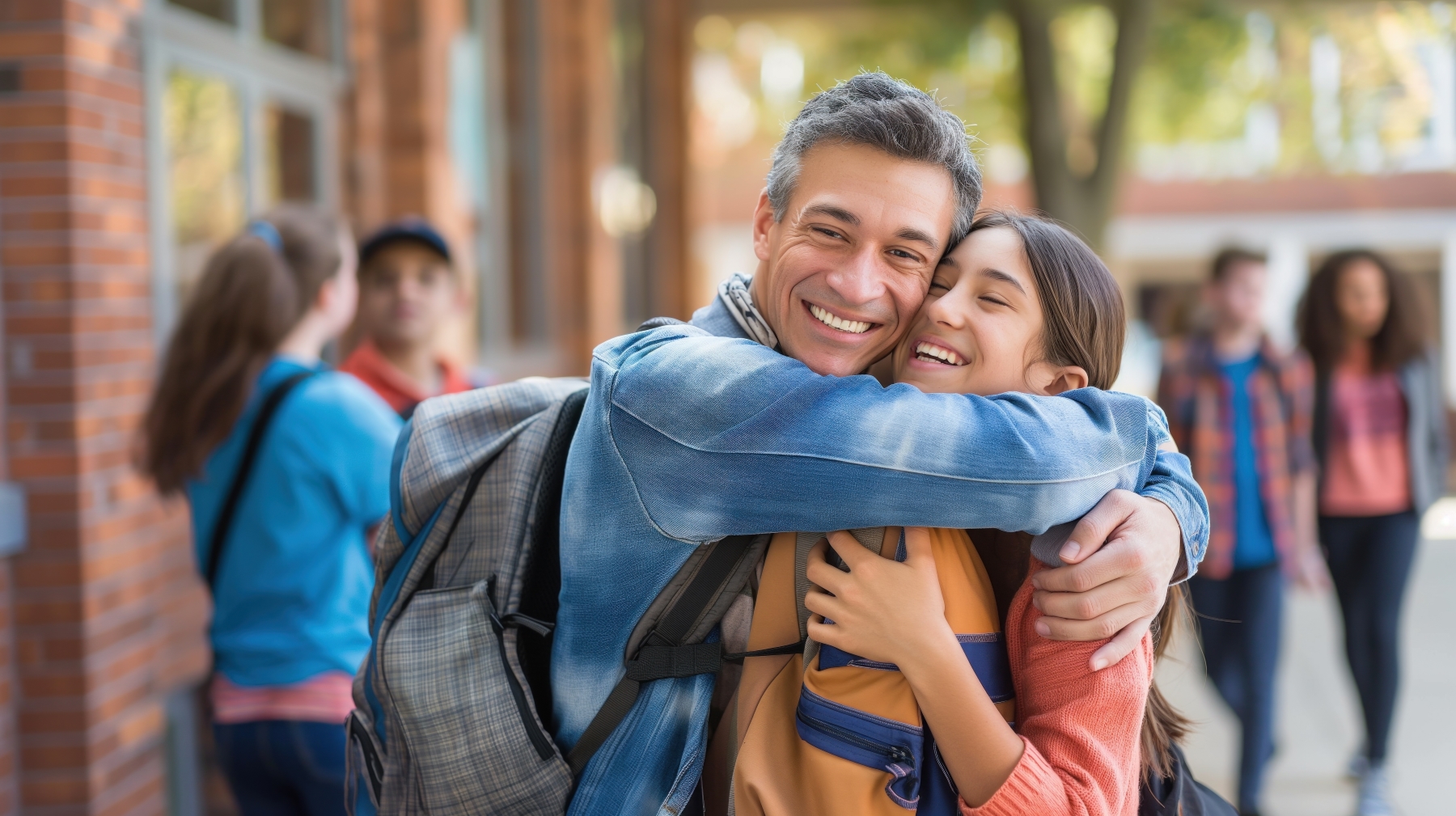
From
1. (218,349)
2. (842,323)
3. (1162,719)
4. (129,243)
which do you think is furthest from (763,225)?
(129,243)

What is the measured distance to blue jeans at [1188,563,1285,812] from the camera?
15.8 feet

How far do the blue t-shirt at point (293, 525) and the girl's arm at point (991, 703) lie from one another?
5.40 ft

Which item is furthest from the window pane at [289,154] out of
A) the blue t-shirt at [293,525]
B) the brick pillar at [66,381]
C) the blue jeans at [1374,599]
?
the blue jeans at [1374,599]

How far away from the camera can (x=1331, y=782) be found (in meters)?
5.21

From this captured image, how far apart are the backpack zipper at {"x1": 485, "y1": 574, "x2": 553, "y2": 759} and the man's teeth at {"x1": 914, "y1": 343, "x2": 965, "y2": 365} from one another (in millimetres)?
769

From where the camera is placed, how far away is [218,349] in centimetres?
304

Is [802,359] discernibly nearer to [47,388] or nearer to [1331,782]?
[47,388]

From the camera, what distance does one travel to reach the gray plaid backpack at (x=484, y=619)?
175 centimetres

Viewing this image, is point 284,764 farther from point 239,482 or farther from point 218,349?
point 218,349

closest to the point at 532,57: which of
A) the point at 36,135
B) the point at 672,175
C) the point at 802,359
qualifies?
the point at 672,175

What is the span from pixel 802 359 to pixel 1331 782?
4.42m

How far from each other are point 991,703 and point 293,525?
191 cm

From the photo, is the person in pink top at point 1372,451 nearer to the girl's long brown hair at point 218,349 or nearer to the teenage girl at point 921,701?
the teenage girl at point 921,701

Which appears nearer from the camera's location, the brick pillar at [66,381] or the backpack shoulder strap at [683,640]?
the backpack shoulder strap at [683,640]
